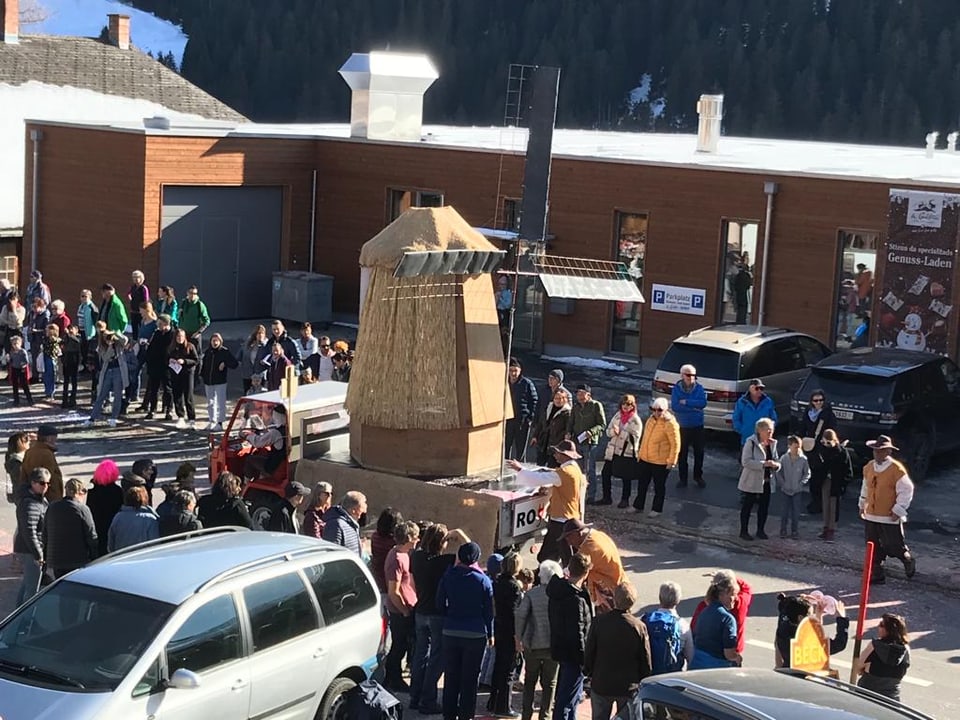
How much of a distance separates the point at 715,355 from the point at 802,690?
43.7 feet

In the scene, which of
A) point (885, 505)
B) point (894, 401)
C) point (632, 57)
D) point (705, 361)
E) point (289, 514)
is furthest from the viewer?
point (632, 57)

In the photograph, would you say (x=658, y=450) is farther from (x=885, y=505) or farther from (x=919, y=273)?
(x=919, y=273)

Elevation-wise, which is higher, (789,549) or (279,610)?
(279,610)

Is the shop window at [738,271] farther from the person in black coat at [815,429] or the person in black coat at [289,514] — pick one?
the person in black coat at [289,514]

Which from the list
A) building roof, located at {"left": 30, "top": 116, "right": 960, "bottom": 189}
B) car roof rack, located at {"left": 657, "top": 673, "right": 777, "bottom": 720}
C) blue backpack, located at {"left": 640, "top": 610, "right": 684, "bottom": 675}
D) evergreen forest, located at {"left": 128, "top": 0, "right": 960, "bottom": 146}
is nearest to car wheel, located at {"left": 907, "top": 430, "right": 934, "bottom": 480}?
building roof, located at {"left": 30, "top": 116, "right": 960, "bottom": 189}

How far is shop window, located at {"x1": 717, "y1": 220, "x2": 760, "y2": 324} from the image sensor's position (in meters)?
26.2

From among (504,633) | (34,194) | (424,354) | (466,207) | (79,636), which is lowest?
(504,633)

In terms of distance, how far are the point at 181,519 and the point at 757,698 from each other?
6062mm

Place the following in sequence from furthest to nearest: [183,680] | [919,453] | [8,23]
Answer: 1. [8,23]
2. [919,453]
3. [183,680]

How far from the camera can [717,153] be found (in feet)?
102

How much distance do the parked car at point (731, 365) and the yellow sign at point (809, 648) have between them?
431 inches

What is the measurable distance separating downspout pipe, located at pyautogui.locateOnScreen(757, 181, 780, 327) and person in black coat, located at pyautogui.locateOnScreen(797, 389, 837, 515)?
24.2ft

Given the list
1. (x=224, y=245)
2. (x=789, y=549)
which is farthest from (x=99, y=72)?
(x=789, y=549)

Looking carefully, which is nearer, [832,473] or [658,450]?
[832,473]
